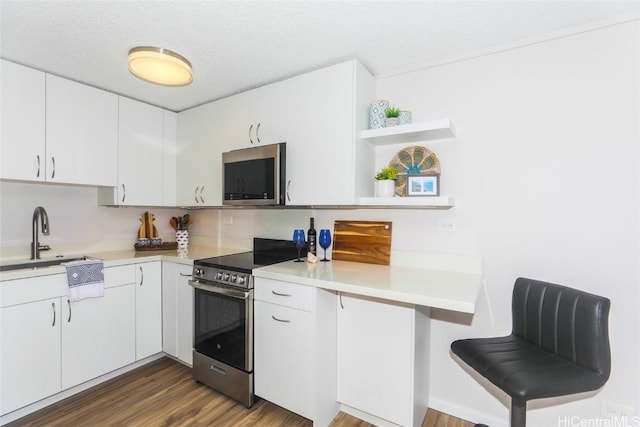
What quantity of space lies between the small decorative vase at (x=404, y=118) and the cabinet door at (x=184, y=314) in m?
1.86

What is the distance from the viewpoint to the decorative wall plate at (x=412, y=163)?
6.39 ft

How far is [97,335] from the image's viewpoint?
216 centimetres

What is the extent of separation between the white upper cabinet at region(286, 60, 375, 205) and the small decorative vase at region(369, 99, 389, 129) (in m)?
0.05

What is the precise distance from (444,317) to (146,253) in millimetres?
2459

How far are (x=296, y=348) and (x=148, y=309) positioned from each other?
143 centimetres

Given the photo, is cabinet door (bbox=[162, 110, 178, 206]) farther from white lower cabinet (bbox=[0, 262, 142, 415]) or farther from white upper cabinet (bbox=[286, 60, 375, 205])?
white upper cabinet (bbox=[286, 60, 375, 205])

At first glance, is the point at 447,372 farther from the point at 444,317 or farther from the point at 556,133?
the point at 556,133

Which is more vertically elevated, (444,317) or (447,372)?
(444,317)

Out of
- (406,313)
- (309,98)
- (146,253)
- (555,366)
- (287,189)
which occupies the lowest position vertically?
(555,366)

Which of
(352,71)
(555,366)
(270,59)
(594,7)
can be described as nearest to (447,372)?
(555,366)

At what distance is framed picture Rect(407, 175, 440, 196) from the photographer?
1.87m

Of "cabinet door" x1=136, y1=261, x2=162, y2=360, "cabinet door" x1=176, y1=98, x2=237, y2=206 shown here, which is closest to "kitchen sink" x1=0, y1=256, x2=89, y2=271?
"cabinet door" x1=136, y1=261, x2=162, y2=360

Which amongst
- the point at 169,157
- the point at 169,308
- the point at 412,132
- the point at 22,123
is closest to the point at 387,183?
the point at 412,132

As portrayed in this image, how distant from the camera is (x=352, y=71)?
1861 millimetres
